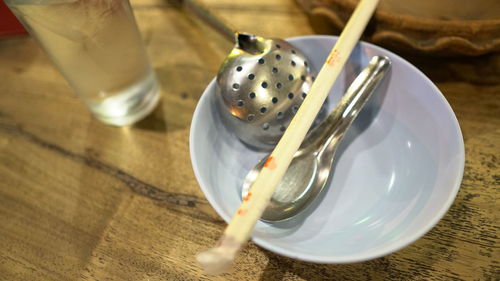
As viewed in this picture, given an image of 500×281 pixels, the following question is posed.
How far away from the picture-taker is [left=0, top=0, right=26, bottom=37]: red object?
726 mm

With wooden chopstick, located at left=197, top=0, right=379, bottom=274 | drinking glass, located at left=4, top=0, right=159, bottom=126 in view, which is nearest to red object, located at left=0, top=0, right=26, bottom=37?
drinking glass, located at left=4, top=0, right=159, bottom=126

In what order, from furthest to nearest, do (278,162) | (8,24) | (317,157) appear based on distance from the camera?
1. (8,24)
2. (317,157)
3. (278,162)

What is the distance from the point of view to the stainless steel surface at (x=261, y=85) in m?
0.49

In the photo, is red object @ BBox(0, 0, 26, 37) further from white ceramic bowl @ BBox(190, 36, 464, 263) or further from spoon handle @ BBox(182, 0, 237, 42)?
white ceramic bowl @ BBox(190, 36, 464, 263)

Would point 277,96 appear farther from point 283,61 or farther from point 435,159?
point 435,159

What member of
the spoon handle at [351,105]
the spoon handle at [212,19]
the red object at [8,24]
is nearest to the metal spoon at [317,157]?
the spoon handle at [351,105]

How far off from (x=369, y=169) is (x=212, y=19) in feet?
1.08

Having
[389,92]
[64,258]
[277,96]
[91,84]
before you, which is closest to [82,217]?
[64,258]

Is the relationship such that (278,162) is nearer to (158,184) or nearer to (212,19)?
(158,184)

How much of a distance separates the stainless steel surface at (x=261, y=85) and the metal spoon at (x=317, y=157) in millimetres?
45

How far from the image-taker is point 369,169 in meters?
0.51

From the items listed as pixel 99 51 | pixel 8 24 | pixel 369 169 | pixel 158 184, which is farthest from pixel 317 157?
pixel 8 24

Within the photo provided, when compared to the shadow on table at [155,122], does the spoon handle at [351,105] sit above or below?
above

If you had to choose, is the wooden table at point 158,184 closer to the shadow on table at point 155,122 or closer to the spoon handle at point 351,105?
the shadow on table at point 155,122
